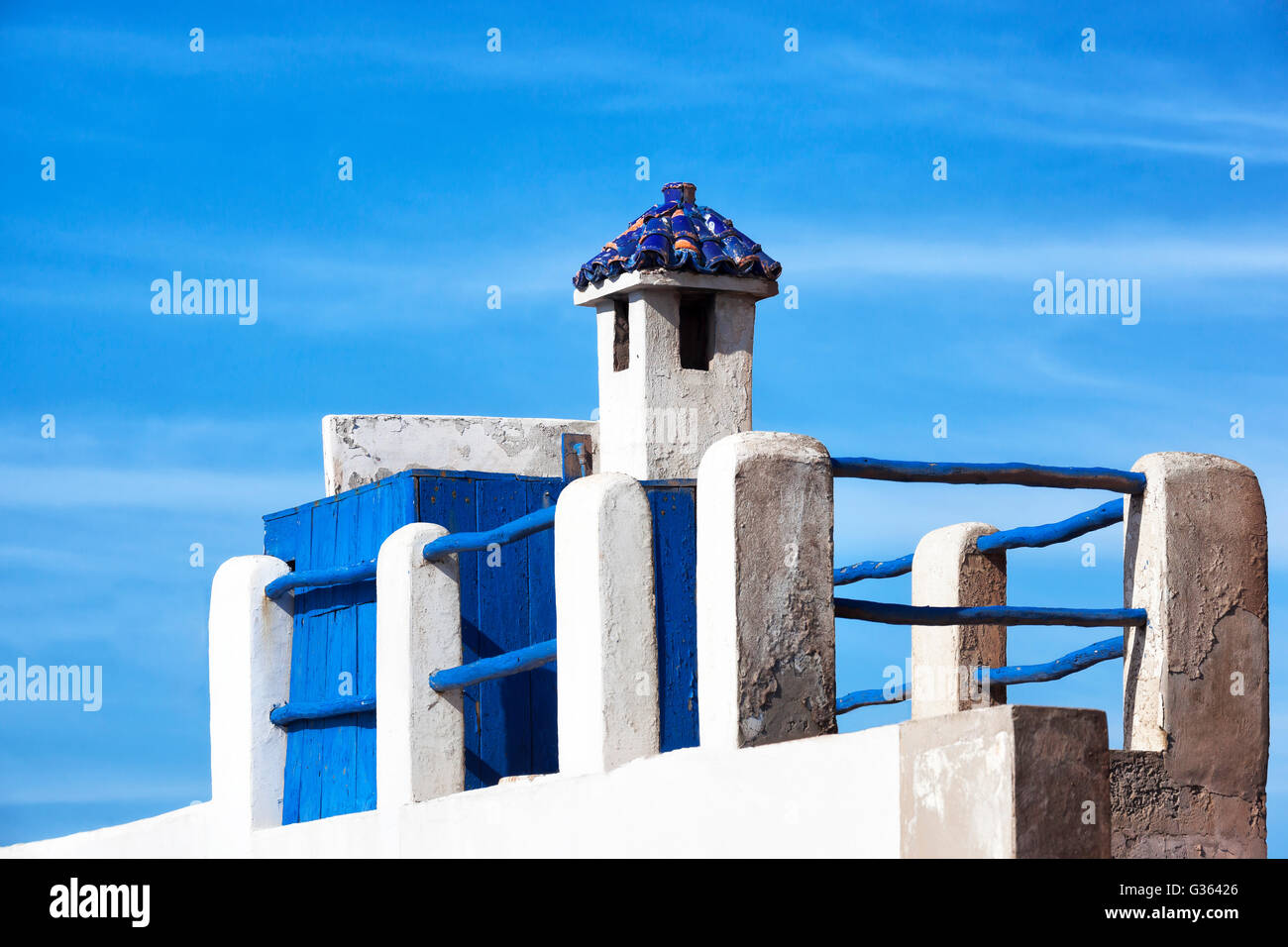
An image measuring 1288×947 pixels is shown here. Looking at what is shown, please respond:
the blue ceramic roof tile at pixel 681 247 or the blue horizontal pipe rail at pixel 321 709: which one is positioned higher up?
the blue ceramic roof tile at pixel 681 247

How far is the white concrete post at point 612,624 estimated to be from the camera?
5992mm

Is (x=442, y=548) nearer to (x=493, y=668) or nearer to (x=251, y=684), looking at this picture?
(x=493, y=668)

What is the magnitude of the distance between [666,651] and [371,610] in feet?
5.77

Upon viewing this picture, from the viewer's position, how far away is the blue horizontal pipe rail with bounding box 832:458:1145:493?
222 inches

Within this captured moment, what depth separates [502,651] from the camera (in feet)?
26.1

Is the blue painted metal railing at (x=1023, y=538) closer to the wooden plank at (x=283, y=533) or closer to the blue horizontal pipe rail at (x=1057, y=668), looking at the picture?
the blue horizontal pipe rail at (x=1057, y=668)

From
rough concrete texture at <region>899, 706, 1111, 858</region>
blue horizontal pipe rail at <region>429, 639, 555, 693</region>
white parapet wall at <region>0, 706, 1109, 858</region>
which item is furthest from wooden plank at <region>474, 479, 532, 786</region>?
rough concrete texture at <region>899, 706, 1111, 858</region>

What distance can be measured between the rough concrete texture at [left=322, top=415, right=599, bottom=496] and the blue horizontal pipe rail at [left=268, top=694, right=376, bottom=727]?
1347mm

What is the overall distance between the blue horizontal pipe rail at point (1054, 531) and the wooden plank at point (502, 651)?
7.03 feet

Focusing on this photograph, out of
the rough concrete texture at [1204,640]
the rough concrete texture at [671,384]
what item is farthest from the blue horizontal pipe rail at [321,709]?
the rough concrete texture at [1204,640]

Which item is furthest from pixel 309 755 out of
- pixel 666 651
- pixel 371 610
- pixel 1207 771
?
pixel 1207 771
